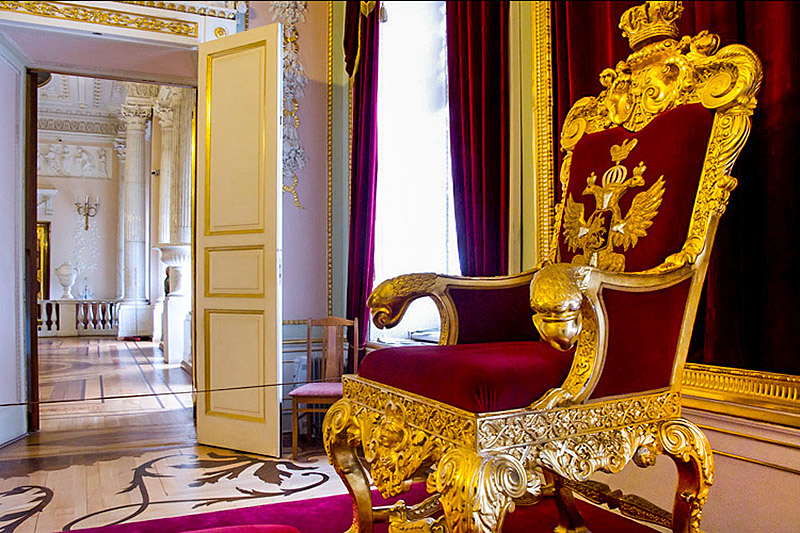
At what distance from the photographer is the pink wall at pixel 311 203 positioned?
155 inches

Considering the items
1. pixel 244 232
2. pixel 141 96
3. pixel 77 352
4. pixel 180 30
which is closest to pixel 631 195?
pixel 244 232

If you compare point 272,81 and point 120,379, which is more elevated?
point 272,81

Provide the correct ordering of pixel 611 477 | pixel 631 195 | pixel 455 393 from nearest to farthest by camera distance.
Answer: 1. pixel 455 393
2. pixel 631 195
3. pixel 611 477

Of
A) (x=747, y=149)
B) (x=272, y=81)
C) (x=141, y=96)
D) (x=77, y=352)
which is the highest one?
(x=141, y=96)

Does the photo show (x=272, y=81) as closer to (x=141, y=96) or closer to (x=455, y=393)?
(x=455, y=393)

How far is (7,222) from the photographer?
3527 millimetres

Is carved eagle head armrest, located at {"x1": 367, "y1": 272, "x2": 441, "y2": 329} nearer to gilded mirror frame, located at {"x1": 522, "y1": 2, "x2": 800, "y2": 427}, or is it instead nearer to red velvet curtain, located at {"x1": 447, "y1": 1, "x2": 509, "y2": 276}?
gilded mirror frame, located at {"x1": 522, "y1": 2, "x2": 800, "y2": 427}

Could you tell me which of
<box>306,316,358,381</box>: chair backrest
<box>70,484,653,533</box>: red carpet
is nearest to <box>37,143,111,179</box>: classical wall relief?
<box>306,316,358,381</box>: chair backrest

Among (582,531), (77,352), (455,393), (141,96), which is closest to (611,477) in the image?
(582,531)

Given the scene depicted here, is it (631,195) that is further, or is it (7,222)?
(7,222)

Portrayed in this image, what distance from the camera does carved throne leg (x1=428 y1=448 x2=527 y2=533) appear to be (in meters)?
1.05

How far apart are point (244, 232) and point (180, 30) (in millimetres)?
1312

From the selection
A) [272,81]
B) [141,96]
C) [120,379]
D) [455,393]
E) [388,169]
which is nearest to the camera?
[455,393]

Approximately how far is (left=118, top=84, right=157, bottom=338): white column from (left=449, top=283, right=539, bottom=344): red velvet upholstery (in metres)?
9.68
